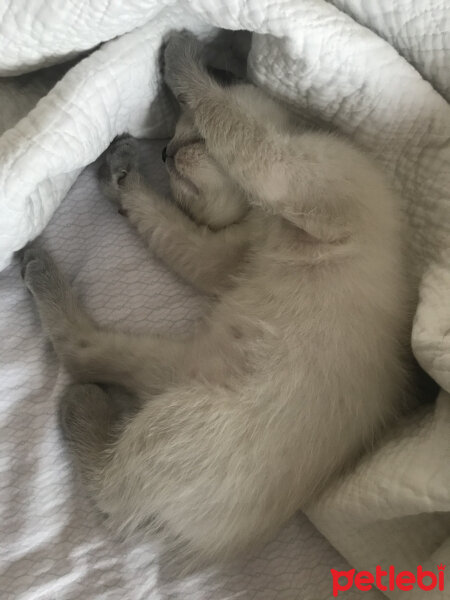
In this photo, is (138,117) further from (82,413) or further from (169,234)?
(82,413)

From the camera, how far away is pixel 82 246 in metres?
1.16

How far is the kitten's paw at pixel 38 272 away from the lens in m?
1.09

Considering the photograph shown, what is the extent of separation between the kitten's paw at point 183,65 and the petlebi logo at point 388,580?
2.78ft

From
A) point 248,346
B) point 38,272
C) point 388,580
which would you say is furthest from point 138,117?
point 388,580

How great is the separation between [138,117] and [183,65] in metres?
0.14

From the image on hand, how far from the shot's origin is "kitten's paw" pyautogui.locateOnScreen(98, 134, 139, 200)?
1.17 meters

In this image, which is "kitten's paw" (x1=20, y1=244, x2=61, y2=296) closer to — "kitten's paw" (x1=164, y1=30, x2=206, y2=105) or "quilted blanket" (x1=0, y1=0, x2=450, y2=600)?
"quilted blanket" (x1=0, y1=0, x2=450, y2=600)

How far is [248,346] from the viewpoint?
103 centimetres

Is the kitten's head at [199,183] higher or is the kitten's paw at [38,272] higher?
the kitten's head at [199,183]

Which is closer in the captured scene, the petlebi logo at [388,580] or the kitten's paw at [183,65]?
the petlebi logo at [388,580]

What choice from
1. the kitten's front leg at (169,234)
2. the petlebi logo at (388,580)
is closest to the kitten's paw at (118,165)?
the kitten's front leg at (169,234)

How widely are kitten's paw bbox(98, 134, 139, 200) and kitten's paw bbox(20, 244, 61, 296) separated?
0.62 feet

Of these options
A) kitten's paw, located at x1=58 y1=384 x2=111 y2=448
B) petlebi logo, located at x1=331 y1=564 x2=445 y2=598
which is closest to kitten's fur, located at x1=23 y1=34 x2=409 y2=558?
kitten's paw, located at x1=58 y1=384 x2=111 y2=448

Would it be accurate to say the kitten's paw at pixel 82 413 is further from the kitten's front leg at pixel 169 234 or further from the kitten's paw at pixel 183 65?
the kitten's paw at pixel 183 65
